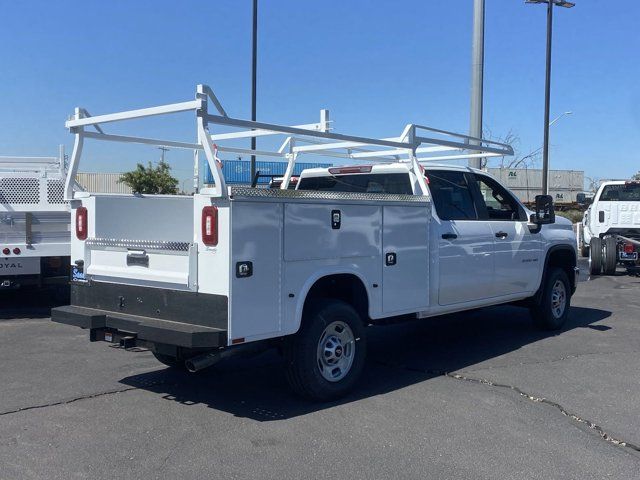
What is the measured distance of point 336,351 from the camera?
5.89 meters

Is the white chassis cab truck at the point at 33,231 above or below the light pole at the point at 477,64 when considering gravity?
below

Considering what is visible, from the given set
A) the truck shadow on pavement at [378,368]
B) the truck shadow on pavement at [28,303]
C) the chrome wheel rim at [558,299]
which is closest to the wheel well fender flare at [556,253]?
the chrome wheel rim at [558,299]

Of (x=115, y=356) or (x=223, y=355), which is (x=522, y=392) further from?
Result: (x=115, y=356)

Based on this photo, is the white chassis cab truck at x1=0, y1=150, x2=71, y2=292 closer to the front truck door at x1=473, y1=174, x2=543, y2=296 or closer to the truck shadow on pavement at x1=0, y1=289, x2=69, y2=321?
the truck shadow on pavement at x1=0, y1=289, x2=69, y2=321

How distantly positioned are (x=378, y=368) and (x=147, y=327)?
8.85ft

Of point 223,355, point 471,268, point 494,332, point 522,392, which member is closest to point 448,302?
point 471,268

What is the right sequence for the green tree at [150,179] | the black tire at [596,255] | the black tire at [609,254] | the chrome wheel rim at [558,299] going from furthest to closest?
the green tree at [150,179]
the black tire at [596,255]
the black tire at [609,254]
the chrome wheel rim at [558,299]

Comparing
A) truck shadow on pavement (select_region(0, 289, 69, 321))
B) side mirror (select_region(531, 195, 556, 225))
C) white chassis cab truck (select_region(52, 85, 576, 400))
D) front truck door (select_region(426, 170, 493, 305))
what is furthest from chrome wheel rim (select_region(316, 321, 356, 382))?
truck shadow on pavement (select_region(0, 289, 69, 321))

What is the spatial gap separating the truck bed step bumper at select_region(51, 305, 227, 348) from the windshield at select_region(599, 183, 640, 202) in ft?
45.2

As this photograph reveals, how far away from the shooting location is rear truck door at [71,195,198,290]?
17.7ft

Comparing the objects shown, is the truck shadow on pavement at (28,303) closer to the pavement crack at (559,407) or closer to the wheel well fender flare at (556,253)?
the pavement crack at (559,407)

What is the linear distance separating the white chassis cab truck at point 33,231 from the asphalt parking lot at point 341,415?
1725 millimetres

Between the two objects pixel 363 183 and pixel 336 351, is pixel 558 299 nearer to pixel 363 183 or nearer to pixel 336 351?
pixel 363 183

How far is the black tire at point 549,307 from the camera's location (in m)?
8.82
